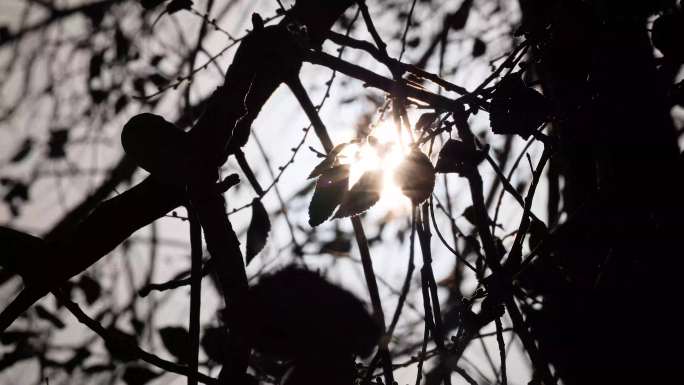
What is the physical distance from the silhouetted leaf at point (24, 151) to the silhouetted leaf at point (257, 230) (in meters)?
2.53

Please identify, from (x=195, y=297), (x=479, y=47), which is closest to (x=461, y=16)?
(x=479, y=47)

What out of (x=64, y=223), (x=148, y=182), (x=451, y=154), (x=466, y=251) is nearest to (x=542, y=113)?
(x=451, y=154)

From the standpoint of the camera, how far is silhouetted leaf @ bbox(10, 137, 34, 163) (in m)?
2.68

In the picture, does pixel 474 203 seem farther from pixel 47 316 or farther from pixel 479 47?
pixel 47 316

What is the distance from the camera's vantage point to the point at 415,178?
56cm

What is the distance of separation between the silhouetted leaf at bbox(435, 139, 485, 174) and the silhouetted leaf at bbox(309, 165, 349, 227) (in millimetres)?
278

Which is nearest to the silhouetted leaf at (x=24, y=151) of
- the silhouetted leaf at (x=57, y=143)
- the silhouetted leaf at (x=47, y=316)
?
the silhouetted leaf at (x=57, y=143)

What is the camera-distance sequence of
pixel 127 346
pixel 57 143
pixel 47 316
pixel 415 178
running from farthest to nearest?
pixel 57 143 → pixel 47 316 → pixel 127 346 → pixel 415 178

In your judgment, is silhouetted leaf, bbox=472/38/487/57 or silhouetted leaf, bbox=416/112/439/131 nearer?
silhouetted leaf, bbox=416/112/439/131

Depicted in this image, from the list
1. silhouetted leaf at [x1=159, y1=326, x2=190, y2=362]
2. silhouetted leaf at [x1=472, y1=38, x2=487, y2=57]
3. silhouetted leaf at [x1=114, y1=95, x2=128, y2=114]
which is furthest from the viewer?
silhouetted leaf at [x1=114, y1=95, x2=128, y2=114]

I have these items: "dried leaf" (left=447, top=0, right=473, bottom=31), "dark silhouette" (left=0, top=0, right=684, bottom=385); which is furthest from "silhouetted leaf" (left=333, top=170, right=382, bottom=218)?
"dried leaf" (left=447, top=0, right=473, bottom=31)

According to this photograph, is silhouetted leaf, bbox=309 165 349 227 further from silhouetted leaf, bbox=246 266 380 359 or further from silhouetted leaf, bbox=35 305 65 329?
silhouetted leaf, bbox=35 305 65 329

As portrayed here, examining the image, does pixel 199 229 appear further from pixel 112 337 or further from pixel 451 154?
pixel 451 154

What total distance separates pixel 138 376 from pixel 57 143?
6.30ft
